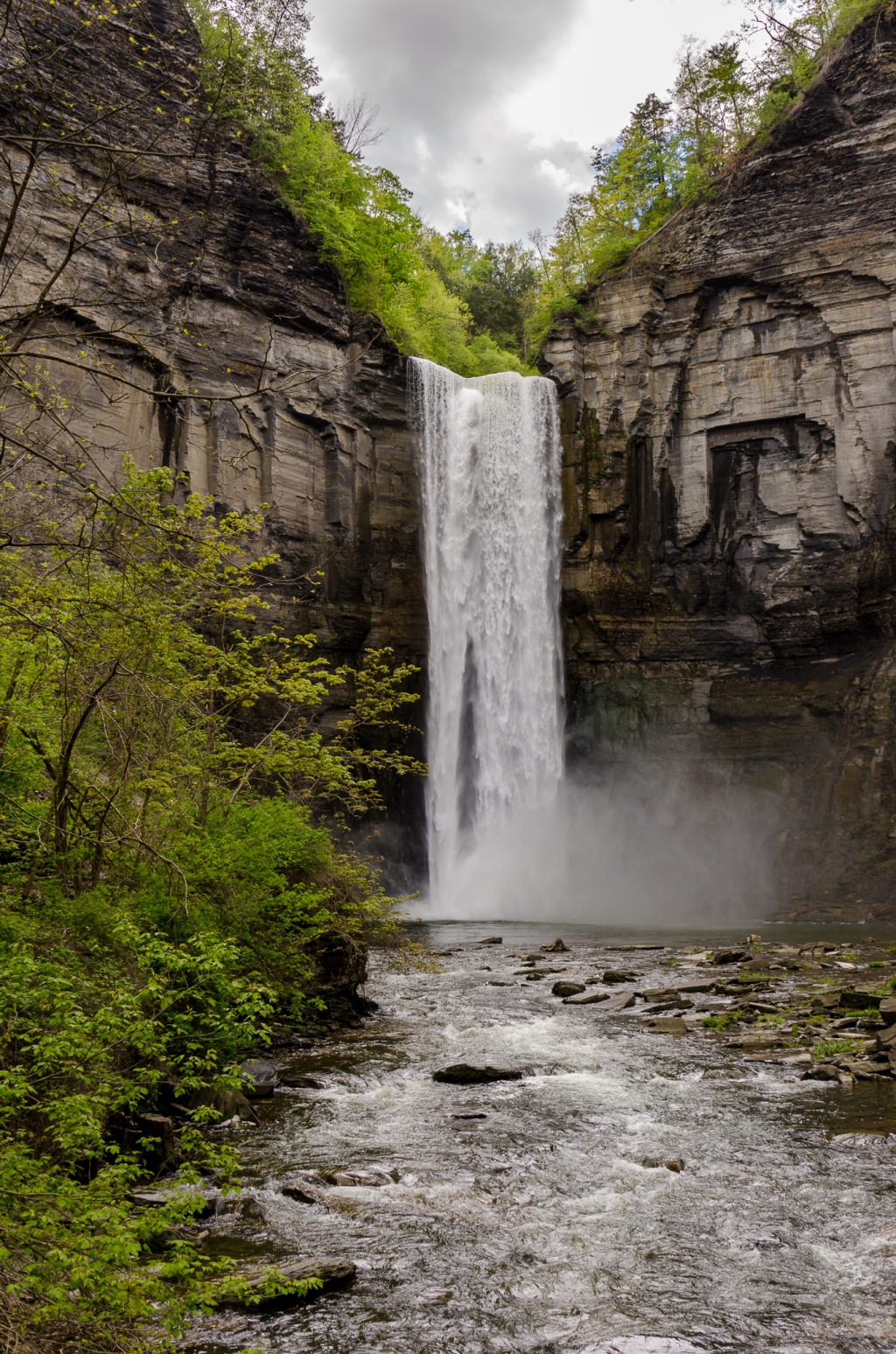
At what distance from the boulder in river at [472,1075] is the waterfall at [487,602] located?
63.9 ft

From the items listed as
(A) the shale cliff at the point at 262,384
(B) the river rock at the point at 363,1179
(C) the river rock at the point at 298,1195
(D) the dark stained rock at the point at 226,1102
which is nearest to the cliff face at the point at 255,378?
(A) the shale cliff at the point at 262,384

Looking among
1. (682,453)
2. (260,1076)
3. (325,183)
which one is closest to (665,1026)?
(260,1076)

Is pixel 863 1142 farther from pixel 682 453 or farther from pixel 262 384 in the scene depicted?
pixel 682 453

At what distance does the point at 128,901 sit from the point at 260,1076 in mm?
2126

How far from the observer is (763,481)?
28.9 m

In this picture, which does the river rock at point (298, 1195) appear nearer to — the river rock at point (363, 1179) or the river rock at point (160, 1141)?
the river rock at point (363, 1179)

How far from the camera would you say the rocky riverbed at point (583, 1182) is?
446 cm

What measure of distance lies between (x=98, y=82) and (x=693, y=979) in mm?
26107

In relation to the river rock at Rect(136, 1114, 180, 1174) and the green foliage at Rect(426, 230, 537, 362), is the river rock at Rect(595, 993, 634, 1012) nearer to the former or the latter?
the river rock at Rect(136, 1114, 180, 1174)

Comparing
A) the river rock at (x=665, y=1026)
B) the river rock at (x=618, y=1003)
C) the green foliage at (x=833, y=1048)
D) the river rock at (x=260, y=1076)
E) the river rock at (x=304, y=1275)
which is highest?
the river rock at (x=304, y=1275)

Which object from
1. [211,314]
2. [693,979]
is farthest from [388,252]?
[693,979]

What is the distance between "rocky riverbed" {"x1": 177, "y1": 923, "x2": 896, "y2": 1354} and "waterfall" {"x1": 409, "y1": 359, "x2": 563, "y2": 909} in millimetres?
17100

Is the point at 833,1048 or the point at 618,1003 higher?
the point at 833,1048

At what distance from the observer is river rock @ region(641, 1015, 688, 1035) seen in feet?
33.8
